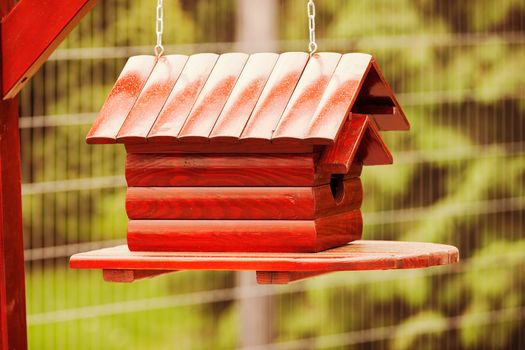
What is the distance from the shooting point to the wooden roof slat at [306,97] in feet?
8.36

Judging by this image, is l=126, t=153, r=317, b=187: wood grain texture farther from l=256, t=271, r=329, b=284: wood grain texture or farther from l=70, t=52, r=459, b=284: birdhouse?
l=256, t=271, r=329, b=284: wood grain texture

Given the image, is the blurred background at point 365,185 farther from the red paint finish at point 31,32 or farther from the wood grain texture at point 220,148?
the wood grain texture at point 220,148

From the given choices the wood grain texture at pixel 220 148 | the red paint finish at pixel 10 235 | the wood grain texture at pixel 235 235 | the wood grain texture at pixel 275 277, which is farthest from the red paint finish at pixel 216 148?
the red paint finish at pixel 10 235

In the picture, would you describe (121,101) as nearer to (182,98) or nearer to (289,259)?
(182,98)

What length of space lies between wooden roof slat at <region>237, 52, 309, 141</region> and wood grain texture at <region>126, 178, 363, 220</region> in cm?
14

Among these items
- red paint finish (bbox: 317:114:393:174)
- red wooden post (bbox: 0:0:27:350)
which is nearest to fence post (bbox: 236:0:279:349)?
red wooden post (bbox: 0:0:27:350)

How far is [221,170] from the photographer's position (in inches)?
105

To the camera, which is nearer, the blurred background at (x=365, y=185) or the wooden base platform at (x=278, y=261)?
the wooden base platform at (x=278, y=261)

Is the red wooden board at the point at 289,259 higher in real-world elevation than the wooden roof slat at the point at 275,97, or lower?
lower

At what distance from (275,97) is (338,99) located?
132 mm

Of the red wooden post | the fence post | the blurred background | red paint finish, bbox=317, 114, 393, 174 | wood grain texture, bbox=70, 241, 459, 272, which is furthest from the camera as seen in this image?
the fence post

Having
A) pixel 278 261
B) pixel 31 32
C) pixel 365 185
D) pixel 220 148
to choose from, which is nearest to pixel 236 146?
pixel 220 148

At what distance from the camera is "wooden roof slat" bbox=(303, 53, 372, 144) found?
2523 mm

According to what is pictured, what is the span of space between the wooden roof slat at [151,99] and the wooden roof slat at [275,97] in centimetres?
21
